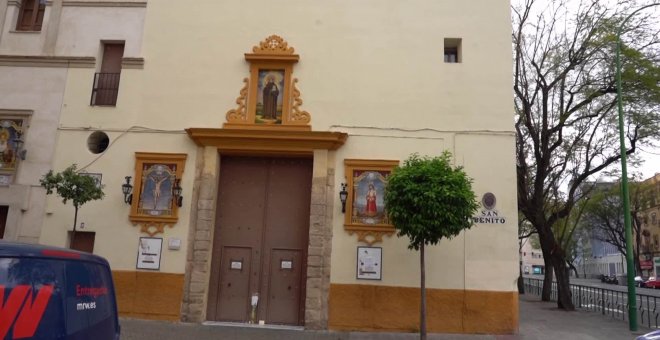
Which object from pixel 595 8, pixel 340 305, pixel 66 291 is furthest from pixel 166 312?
pixel 595 8

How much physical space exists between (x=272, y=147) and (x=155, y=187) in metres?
3.05

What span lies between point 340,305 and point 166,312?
4083 millimetres

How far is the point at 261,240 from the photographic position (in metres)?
12.0

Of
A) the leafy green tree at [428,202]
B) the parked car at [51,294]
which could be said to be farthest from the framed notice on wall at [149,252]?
the parked car at [51,294]

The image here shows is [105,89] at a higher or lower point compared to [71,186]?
higher

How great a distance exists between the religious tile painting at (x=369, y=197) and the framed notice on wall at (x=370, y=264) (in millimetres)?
677

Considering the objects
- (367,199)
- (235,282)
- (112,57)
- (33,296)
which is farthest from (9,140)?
(33,296)

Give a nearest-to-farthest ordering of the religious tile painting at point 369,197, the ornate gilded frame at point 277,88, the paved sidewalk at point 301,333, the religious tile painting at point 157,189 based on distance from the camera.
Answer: the paved sidewalk at point 301,333
the religious tile painting at point 369,197
the religious tile painting at point 157,189
the ornate gilded frame at point 277,88

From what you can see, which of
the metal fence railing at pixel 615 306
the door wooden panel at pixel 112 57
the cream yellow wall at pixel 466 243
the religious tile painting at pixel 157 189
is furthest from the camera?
the metal fence railing at pixel 615 306

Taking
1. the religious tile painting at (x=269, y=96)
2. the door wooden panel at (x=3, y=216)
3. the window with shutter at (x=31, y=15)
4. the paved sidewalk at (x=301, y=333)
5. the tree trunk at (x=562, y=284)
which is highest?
the window with shutter at (x=31, y=15)

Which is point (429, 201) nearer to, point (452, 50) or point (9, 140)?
point (452, 50)

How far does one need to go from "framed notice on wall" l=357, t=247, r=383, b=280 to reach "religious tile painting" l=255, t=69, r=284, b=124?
3.91 metres

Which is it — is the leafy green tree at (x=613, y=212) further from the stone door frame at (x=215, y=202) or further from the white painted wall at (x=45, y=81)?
the white painted wall at (x=45, y=81)

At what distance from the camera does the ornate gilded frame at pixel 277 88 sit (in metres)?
12.2
